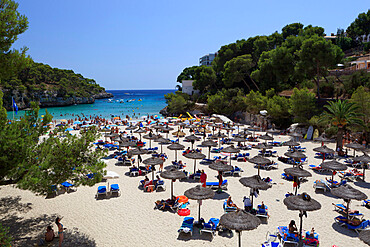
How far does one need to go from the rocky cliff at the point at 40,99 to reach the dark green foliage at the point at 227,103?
180 ft

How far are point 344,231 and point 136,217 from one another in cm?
843

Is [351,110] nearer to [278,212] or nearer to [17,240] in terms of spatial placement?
[278,212]

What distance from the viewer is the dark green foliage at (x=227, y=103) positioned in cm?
4642

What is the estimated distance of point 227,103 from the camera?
49.0 metres

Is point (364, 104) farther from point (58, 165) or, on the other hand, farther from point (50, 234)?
point (50, 234)

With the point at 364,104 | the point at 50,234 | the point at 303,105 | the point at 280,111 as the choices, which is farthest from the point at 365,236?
the point at 280,111

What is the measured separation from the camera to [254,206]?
38.8 feet

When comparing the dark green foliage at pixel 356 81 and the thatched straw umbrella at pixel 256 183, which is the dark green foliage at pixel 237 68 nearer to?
the dark green foliage at pixel 356 81

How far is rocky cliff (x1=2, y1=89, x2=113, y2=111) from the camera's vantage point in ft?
242

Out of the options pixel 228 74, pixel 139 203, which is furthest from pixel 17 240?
pixel 228 74

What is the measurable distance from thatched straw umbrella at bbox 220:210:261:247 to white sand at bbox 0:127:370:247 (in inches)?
63.3

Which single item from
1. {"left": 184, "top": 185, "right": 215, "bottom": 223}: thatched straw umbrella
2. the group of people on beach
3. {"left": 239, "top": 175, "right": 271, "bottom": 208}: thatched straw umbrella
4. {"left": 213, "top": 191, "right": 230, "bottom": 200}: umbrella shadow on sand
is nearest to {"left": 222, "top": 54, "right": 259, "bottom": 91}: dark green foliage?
{"left": 213, "top": 191, "right": 230, "bottom": 200}: umbrella shadow on sand

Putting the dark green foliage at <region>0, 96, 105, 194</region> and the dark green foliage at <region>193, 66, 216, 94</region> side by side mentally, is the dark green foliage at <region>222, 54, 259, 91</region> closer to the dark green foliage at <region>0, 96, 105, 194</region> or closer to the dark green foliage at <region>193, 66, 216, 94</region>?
the dark green foliage at <region>193, 66, 216, 94</region>

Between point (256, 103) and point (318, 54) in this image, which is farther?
point (256, 103)
